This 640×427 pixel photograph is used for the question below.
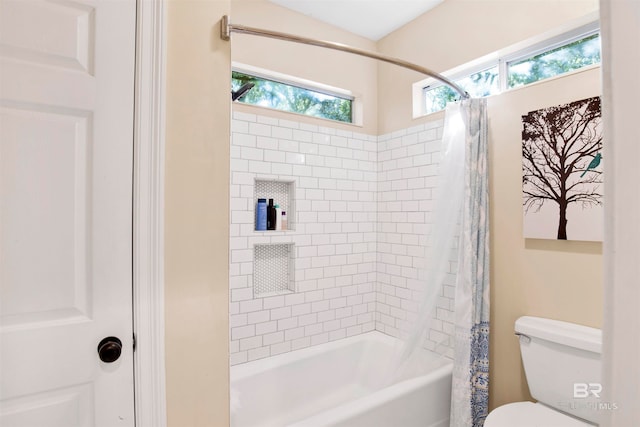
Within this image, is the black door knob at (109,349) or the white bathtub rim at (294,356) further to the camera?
the white bathtub rim at (294,356)

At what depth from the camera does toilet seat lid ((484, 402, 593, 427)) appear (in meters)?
1.51

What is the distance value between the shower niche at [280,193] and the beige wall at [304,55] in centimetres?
50

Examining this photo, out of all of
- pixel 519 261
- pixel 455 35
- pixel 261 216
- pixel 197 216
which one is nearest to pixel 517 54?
pixel 455 35

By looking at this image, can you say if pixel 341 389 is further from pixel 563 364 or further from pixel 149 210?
pixel 149 210

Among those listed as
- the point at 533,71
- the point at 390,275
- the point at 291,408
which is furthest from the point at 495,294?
the point at 291,408

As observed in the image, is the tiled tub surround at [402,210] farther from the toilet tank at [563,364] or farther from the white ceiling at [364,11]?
the white ceiling at [364,11]

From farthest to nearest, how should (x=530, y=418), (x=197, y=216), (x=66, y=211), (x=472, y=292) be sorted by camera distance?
(x=472, y=292) → (x=530, y=418) → (x=197, y=216) → (x=66, y=211)

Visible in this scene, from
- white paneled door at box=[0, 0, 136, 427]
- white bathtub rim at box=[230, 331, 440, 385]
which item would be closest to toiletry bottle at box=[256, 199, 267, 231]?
white bathtub rim at box=[230, 331, 440, 385]

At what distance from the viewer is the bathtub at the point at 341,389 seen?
1756 mm

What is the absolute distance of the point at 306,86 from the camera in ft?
8.70

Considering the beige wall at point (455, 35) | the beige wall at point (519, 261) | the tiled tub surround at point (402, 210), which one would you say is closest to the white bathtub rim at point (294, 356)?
the tiled tub surround at point (402, 210)

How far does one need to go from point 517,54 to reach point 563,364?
69.7 inches

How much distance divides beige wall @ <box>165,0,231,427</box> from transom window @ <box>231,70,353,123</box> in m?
1.08

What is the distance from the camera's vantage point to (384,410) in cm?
177
